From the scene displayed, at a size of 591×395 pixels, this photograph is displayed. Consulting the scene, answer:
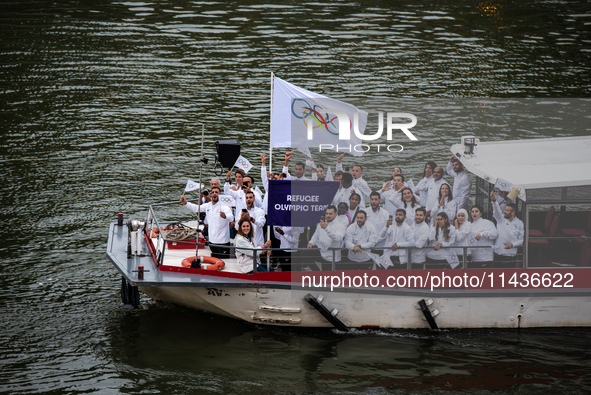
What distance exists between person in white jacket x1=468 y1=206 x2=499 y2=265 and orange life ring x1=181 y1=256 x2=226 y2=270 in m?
4.91

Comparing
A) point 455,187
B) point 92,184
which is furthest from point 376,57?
point 455,187

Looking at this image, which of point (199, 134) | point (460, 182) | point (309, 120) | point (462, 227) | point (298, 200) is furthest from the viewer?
point (199, 134)

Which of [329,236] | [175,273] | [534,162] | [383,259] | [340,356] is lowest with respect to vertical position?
[340,356]

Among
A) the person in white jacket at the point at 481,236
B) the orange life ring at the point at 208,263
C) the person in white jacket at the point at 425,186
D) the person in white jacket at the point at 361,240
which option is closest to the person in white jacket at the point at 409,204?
the person in white jacket at the point at 425,186

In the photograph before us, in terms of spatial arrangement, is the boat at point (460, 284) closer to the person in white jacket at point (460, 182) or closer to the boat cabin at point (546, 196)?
the boat cabin at point (546, 196)

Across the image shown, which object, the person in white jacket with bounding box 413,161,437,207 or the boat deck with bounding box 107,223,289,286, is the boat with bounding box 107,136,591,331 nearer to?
the boat deck with bounding box 107,223,289,286

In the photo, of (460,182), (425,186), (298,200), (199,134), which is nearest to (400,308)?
(425,186)

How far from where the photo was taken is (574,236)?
A: 14.9 metres

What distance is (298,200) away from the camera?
14.5 metres

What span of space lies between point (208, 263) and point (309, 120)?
359 centimetres

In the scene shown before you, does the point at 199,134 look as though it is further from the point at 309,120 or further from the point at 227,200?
the point at 309,120

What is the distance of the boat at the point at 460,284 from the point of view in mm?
14805

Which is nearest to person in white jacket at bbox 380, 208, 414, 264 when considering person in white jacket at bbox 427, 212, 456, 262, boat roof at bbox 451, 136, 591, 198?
person in white jacket at bbox 427, 212, 456, 262

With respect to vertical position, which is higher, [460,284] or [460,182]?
[460,182]
